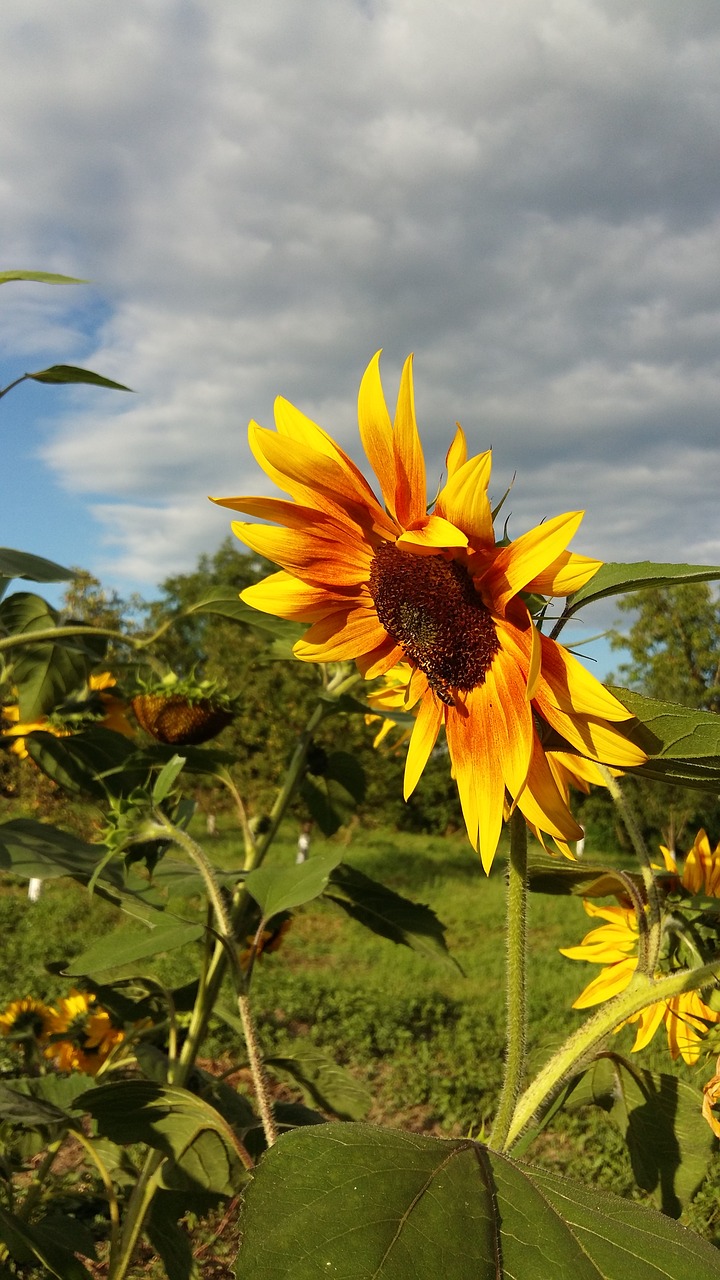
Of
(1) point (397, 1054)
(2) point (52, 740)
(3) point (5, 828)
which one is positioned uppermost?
(2) point (52, 740)

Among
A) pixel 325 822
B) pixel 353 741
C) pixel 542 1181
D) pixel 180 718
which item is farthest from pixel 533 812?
pixel 353 741

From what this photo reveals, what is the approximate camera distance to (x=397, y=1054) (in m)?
4.94

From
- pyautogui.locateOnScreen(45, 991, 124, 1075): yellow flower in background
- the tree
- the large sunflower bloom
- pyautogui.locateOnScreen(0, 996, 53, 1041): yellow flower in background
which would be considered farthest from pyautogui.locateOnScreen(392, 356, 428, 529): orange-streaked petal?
the tree

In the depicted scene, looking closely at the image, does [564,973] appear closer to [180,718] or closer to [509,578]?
[180,718]

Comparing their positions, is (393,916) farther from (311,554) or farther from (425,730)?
(311,554)

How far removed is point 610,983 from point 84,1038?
1.96m

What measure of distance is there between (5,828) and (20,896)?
27.0ft

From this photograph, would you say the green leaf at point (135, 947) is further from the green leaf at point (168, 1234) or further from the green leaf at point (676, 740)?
the green leaf at point (676, 740)

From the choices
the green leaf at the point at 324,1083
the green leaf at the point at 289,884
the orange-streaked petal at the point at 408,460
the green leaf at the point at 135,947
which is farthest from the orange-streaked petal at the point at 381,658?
the green leaf at the point at 324,1083

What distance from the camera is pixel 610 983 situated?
1.11 metres

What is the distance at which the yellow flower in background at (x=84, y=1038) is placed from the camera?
256 cm

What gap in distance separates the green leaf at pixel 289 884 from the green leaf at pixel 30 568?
0.48m

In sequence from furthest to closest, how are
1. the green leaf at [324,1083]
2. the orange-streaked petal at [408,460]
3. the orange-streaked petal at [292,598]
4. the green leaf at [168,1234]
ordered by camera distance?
the green leaf at [324,1083] → the green leaf at [168,1234] → the orange-streaked petal at [292,598] → the orange-streaked petal at [408,460]

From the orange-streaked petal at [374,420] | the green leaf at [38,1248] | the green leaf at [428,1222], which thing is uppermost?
the orange-streaked petal at [374,420]
